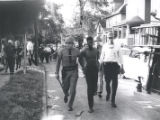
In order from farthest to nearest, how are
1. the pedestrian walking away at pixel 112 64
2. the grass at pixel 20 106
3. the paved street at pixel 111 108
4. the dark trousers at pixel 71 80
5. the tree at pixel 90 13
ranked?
the tree at pixel 90 13 < the pedestrian walking away at pixel 112 64 < the dark trousers at pixel 71 80 < the paved street at pixel 111 108 < the grass at pixel 20 106

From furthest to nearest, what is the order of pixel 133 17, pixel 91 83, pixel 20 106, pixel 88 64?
pixel 133 17 < pixel 88 64 < pixel 91 83 < pixel 20 106

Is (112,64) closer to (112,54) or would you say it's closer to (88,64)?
(112,54)

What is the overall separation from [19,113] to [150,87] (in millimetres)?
2881

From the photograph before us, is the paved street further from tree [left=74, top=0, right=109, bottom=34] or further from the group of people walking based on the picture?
tree [left=74, top=0, right=109, bottom=34]

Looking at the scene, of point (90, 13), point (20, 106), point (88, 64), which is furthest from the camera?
point (90, 13)

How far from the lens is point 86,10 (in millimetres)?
65188

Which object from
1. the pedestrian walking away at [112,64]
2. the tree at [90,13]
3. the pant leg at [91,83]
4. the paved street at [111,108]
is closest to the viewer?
the paved street at [111,108]

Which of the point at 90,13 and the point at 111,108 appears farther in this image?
the point at 90,13

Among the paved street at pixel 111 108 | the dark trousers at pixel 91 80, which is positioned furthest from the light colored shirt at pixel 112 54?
the paved street at pixel 111 108

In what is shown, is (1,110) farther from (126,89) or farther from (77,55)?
(126,89)

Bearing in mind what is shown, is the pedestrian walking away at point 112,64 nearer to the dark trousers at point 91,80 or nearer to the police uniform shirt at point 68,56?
the dark trousers at point 91,80

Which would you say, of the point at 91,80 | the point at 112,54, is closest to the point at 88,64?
the point at 91,80

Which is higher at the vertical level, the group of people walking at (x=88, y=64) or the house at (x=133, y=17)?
the house at (x=133, y=17)

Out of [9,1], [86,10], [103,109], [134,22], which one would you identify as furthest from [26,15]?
[86,10]
